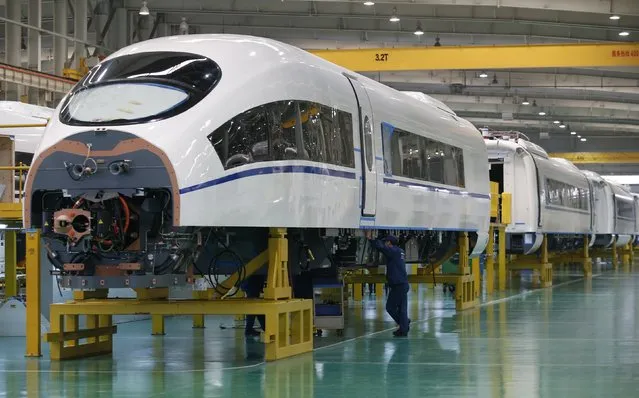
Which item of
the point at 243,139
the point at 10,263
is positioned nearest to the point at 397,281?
the point at 243,139

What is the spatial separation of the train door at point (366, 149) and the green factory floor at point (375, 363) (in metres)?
1.80

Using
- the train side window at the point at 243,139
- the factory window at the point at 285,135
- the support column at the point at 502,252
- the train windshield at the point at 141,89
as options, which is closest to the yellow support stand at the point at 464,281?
the support column at the point at 502,252

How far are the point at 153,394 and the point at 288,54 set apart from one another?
451 centimetres

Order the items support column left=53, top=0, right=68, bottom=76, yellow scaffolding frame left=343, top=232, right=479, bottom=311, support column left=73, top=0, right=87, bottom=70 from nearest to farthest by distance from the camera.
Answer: yellow scaffolding frame left=343, top=232, right=479, bottom=311
support column left=53, top=0, right=68, bottom=76
support column left=73, top=0, right=87, bottom=70

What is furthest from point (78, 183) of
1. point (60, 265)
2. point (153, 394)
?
point (153, 394)

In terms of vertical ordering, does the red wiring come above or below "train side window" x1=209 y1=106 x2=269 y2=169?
→ below

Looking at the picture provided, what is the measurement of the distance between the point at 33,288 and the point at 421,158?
6.35m

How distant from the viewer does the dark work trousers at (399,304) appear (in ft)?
51.7

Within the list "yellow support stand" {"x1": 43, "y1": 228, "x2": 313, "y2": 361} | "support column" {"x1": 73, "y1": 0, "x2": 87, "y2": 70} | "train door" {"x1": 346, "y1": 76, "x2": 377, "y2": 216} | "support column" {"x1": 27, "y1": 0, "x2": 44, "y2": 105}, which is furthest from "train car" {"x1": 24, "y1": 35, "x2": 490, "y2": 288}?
"support column" {"x1": 73, "y1": 0, "x2": 87, "y2": 70}

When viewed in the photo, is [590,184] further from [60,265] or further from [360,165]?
[60,265]

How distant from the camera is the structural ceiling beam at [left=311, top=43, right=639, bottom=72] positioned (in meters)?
33.7

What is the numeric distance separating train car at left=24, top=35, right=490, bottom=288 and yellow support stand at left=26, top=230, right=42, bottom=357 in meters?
0.99

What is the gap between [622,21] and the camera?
33938 mm

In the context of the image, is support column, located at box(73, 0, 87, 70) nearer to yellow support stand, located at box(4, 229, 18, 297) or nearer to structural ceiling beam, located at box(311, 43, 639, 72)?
structural ceiling beam, located at box(311, 43, 639, 72)
